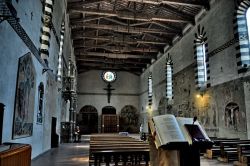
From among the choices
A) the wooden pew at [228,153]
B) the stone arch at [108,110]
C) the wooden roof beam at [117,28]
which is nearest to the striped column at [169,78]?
the wooden roof beam at [117,28]

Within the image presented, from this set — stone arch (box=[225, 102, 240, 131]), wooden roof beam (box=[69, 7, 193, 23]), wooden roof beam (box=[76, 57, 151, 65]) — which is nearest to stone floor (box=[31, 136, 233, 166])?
stone arch (box=[225, 102, 240, 131])

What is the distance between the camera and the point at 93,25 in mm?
16859

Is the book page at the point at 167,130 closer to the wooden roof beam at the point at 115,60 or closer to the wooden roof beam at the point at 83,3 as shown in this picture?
the wooden roof beam at the point at 83,3

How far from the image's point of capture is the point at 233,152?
7555mm

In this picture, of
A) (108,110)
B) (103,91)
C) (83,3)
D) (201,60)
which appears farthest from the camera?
(103,91)

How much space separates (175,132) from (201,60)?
42.8 ft

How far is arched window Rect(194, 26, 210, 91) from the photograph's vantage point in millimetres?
13879

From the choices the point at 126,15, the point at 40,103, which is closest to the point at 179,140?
the point at 40,103

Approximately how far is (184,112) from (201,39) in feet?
17.0

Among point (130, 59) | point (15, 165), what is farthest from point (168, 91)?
point (15, 165)

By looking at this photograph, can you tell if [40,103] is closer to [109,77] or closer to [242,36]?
[242,36]

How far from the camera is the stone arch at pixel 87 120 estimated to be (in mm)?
28422

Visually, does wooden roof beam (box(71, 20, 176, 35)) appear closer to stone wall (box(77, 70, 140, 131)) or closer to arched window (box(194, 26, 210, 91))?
arched window (box(194, 26, 210, 91))

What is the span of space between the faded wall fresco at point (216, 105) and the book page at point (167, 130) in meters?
8.86
